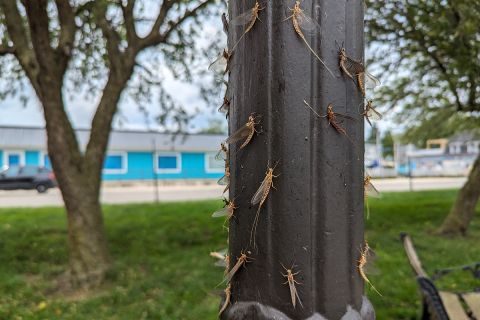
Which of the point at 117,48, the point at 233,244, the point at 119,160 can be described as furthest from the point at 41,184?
the point at 233,244

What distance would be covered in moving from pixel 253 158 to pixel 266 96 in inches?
6.0

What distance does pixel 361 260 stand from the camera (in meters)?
1.15

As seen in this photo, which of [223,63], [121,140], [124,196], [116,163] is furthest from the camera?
[121,140]

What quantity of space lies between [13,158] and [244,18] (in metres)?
34.3

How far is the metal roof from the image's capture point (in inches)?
1241

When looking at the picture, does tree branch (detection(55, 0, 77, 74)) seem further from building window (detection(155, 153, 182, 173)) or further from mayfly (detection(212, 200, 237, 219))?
building window (detection(155, 153, 182, 173))

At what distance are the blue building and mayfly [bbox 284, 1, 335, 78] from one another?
2806 cm

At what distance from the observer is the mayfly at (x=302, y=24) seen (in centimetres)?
107

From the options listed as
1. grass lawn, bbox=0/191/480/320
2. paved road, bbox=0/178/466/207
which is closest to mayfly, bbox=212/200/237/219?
grass lawn, bbox=0/191/480/320

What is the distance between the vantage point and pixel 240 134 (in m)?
1.12

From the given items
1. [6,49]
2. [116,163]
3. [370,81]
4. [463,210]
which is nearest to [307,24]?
[370,81]

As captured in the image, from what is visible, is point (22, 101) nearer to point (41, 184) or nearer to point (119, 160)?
point (41, 184)

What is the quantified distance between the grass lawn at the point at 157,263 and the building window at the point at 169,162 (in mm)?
24582

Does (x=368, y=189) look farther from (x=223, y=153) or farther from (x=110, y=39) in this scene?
(x=110, y=39)
